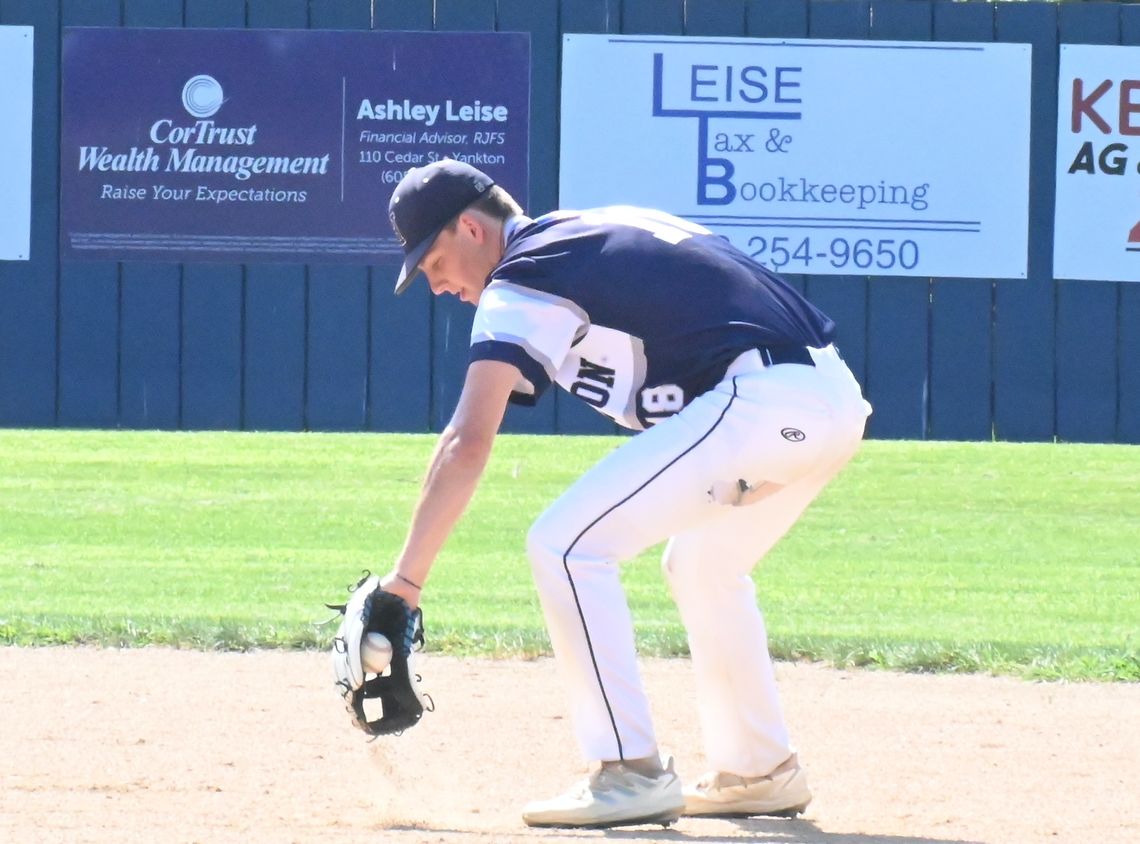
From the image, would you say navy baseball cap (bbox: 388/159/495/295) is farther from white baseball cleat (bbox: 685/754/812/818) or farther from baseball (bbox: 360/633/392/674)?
white baseball cleat (bbox: 685/754/812/818)

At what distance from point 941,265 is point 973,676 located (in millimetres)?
8542

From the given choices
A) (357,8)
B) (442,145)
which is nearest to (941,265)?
(442,145)

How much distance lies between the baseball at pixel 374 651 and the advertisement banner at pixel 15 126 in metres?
11.8

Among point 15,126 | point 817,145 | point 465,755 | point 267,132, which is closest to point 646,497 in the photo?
point 465,755

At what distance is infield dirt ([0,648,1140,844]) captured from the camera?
13.9 ft

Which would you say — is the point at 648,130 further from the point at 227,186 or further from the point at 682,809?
the point at 682,809

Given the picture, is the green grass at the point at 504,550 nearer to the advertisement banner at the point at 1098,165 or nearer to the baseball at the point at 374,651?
the advertisement banner at the point at 1098,165

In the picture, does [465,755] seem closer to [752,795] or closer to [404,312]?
[752,795]

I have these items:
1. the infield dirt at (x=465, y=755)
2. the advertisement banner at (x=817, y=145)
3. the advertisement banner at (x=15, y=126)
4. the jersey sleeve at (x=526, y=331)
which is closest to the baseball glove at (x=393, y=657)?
the infield dirt at (x=465, y=755)

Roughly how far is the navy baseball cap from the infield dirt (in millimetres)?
1271

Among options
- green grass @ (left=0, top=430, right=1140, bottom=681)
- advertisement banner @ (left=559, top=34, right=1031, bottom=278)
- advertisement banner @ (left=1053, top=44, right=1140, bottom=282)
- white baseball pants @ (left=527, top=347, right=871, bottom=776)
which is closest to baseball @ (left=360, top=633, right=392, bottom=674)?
white baseball pants @ (left=527, top=347, right=871, bottom=776)

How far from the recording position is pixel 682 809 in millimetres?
4148

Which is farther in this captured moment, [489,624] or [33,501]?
[33,501]

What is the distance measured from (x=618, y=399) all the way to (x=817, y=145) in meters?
10.9
